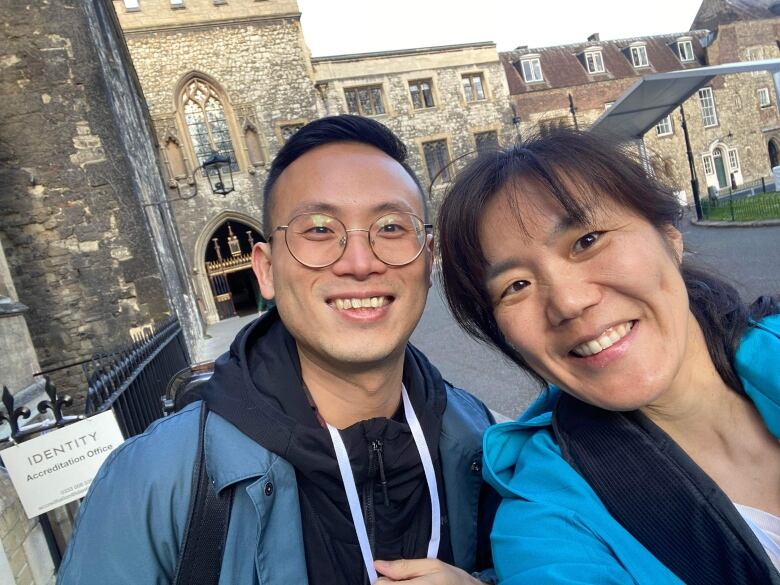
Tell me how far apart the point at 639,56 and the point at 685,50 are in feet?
11.8

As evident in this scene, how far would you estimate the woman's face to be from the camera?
1.14 meters

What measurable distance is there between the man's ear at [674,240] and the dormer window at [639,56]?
3164 cm

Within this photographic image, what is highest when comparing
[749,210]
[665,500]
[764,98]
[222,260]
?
[764,98]

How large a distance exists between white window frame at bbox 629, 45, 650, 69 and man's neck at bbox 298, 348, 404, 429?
105 ft

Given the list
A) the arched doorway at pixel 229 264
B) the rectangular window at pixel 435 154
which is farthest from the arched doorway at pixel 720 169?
the arched doorway at pixel 229 264

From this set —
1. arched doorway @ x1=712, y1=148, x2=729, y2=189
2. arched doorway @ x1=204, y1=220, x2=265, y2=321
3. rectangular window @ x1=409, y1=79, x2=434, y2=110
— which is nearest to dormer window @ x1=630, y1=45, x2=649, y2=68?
arched doorway @ x1=712, y1=148, x2=729, y2=189

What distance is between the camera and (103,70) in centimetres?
657

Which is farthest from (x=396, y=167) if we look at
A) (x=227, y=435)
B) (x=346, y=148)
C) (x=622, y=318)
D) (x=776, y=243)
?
(x=776, y=243)

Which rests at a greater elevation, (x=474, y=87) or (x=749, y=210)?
(x=474, y=87)

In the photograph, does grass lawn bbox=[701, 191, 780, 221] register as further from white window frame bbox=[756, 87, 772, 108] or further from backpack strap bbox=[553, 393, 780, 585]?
white window frame bbox=[756, 87, 772, 108]

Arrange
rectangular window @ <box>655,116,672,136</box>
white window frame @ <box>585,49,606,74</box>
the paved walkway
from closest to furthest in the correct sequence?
the paved walkway, rectangular window @ <box>655,116,672,136</box>, white window frame @ <box>585,49,606,74</box>

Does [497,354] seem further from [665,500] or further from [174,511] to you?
[174,511]

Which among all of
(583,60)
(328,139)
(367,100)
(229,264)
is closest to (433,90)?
(367,100)

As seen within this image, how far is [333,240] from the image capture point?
57.3 inches
